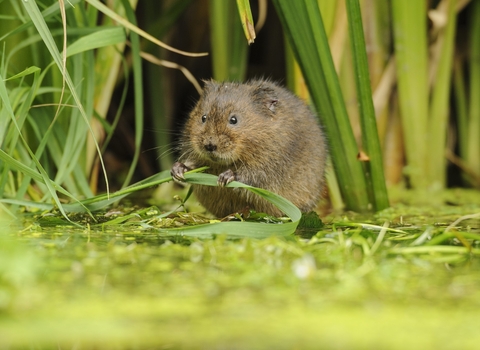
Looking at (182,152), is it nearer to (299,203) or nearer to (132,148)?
(299,203)

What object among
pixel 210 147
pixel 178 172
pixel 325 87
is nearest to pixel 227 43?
pixel 325 87

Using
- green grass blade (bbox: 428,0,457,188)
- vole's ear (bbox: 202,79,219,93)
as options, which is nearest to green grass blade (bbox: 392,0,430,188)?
green grass blade (bbox: 428,0,457,188)

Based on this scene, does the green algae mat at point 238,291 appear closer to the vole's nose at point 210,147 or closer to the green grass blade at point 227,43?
the vole's nose at point 210,147

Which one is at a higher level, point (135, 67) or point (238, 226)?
point (135, 67)

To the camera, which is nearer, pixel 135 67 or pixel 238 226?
pixel 238 226

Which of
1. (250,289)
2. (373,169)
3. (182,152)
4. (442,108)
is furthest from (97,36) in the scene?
(442,108)

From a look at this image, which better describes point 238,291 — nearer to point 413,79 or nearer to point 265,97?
point 265,97

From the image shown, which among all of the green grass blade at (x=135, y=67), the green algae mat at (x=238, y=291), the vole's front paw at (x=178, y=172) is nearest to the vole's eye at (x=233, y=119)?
the vole's front paw at (x=178, y=172)
